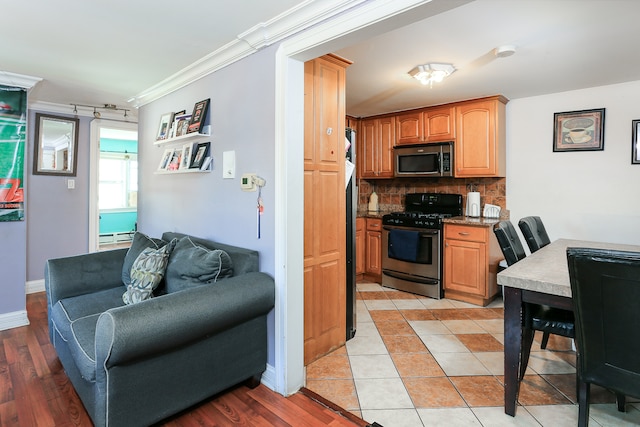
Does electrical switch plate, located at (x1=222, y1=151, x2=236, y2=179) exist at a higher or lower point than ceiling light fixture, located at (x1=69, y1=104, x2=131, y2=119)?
lower

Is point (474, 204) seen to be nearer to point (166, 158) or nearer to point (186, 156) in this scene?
point (186, 156)

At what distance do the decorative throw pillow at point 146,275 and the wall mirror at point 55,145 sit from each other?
2.72m

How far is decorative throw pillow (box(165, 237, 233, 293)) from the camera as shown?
81.4 inches

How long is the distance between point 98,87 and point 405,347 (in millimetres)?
3688

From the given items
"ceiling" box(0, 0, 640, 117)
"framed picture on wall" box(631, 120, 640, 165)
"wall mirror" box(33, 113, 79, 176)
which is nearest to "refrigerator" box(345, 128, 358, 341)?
"ceiling" box(0, 0, 640, 117)

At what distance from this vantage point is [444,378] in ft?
7.52

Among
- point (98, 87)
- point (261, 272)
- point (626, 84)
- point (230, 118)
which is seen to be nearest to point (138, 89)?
point (98, 87)

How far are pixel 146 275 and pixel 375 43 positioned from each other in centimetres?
221

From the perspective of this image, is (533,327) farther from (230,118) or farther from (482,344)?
(230,118)

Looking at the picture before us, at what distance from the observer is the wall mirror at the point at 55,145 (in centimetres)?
402

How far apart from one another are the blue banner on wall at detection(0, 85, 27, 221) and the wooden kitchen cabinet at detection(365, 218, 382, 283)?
12.2 ft

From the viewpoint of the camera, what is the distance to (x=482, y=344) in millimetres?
2785

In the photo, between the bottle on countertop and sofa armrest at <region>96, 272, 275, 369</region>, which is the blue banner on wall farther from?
the bottle on countertop

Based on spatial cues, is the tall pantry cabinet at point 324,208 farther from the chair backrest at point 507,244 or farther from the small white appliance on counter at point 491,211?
the small white appliance on counter at point 491,211
